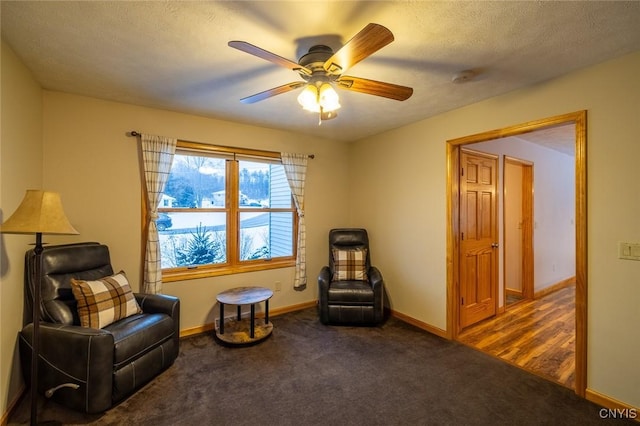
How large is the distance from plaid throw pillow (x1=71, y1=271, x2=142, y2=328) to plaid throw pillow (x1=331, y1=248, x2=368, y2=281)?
2.26 meters

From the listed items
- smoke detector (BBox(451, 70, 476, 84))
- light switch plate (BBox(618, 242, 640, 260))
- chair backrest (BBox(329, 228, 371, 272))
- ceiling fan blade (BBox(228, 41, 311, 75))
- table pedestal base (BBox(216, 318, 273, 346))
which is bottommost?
table pedestal base (BBox(216, 318, 273, 346))

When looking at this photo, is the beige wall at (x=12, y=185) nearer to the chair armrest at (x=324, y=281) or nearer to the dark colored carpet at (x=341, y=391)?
the dark colored carpet at (x=341, y=391)

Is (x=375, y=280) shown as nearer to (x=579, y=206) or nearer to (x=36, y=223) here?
(x=579, y=206)

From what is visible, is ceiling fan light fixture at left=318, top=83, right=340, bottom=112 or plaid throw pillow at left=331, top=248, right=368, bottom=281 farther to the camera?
plaid throw pillow at left=331, top=248, right=368, bottom=281

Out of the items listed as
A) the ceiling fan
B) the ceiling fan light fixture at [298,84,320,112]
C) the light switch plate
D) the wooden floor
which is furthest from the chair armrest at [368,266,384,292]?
the ceiling fan light fixture at [298,84,320,112]

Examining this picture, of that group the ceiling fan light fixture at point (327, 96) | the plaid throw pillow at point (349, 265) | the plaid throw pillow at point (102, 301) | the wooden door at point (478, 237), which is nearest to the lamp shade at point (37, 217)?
the plaid throw pillow at point (102, 301)

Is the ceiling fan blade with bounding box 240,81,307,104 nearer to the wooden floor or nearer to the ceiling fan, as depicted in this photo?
the ceiling fan

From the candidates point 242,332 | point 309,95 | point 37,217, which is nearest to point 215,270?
point 242,332

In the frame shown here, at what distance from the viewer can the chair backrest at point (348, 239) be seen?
399cm

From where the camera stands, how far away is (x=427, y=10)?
1.52 meters

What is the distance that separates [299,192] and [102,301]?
2425mm

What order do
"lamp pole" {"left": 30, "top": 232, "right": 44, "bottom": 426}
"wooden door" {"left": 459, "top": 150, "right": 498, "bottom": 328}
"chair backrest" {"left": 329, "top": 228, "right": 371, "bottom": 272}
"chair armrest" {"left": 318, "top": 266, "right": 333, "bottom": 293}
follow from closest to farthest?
1. "lamp pole" {"left": 30, "top": 232, "right": 44, "bottom": 426}
2. "wooden door" {"left": 459, "top": 150, "right": 498, "bottom": 328}
3. "chair armrest" {"left": 318, "top": 266, "right": 333, "bottom": 293}
4. "chair backrest" {"left": 329, "top": 228, "right": 371, "bottom": 272}

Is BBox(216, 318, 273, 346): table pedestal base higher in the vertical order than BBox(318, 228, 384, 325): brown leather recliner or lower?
lower

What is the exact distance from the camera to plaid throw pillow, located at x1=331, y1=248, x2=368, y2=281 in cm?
371
